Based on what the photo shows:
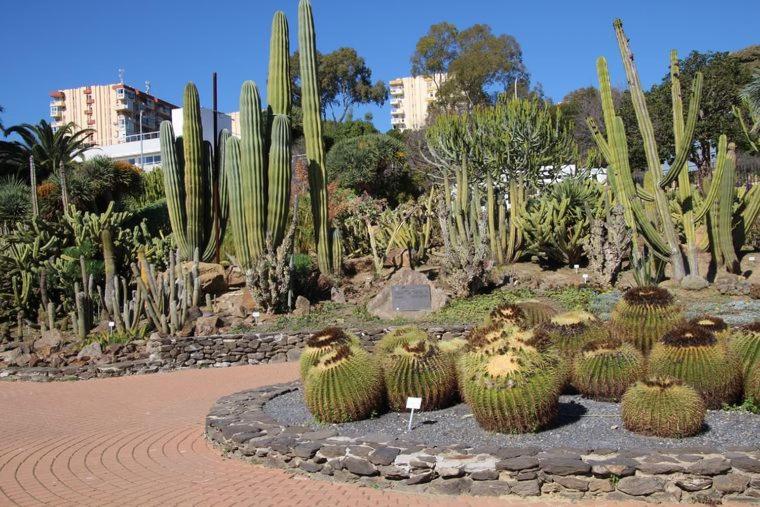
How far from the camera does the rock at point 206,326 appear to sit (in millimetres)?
14975

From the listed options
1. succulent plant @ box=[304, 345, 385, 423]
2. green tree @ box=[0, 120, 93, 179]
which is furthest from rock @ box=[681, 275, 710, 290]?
green tree @ box=[0, 120, 93, 179]

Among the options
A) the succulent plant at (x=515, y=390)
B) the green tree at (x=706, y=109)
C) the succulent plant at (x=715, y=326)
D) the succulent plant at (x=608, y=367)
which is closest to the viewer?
the succulent plant at (x=515, y=390)

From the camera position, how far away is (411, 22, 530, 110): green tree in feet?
167

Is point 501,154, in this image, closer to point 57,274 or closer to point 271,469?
point 57,274

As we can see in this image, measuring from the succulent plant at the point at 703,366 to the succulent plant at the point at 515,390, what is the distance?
3.58 ft

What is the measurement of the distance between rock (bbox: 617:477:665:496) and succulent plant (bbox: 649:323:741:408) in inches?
58.0

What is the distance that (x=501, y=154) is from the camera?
2323cm

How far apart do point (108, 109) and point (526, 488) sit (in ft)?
327

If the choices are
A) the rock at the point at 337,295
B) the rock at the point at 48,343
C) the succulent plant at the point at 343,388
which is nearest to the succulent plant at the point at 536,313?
the succulent plant at the point at 343,388

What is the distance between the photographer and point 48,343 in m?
15.3

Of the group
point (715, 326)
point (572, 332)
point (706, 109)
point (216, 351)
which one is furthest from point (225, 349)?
point (706, 109)

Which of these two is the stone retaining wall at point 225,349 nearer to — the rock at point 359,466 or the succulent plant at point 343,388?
the succulent plant at point 343,388

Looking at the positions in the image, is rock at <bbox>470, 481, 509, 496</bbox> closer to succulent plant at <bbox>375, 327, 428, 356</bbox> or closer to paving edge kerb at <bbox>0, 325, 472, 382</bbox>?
succulent plant at <bbox>375, 327, 428, 356</bbox>

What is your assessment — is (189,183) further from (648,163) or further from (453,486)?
(453,486)
